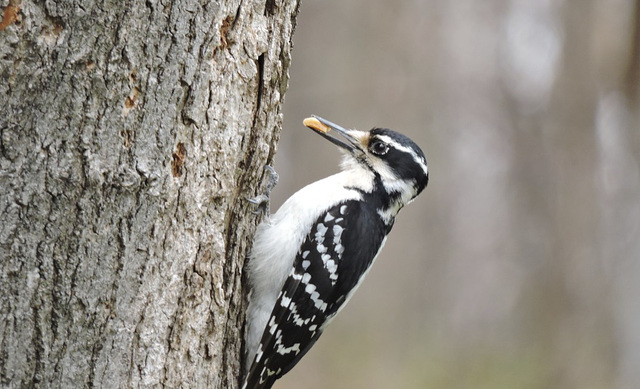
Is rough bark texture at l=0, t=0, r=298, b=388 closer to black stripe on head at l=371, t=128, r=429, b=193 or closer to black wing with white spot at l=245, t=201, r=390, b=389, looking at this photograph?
black wing with white spot at l=245, t=201, r=390, b=389

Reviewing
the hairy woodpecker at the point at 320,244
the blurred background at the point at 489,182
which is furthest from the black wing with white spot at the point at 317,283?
the blurred background at the point at 489,182

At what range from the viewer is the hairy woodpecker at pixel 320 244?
3463 millimetres

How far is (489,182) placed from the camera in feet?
28.0

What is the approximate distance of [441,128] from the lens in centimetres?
833

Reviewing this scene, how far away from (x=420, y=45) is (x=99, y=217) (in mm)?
6307

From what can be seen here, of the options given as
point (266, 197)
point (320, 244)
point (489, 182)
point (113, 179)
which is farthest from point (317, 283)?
point (489, 182)

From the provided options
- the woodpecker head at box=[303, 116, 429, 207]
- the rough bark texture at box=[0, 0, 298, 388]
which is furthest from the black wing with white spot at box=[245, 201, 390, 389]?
the rough bark texture at box=[0, 0, 298, 388]

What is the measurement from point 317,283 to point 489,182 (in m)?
5.29

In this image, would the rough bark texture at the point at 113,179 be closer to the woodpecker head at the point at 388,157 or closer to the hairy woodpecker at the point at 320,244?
the hairy woodpecker at the point at 320,244

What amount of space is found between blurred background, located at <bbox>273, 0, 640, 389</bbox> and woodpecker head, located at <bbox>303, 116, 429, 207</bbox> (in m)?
3.45

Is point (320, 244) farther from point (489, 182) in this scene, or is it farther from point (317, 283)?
point (489, 182)

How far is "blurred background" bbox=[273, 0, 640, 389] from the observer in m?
7.49

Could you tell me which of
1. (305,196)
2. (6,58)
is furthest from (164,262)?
(305,196)

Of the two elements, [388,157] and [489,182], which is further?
[489,182]
